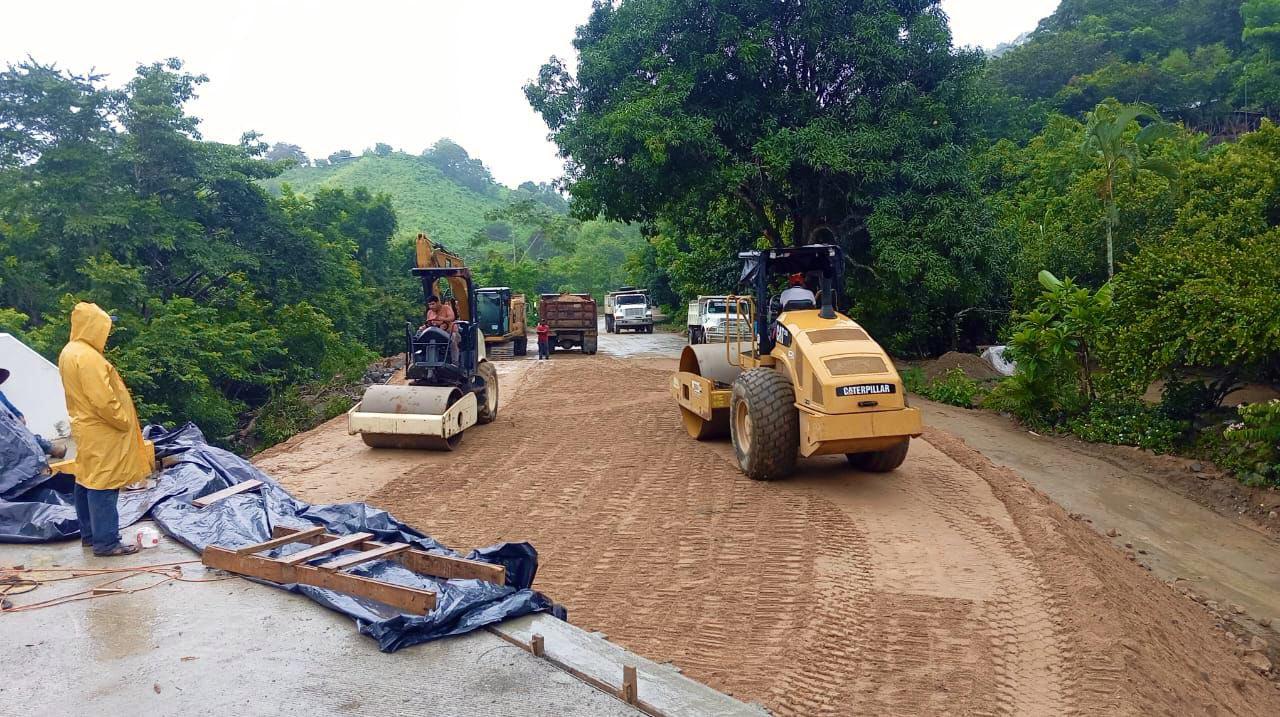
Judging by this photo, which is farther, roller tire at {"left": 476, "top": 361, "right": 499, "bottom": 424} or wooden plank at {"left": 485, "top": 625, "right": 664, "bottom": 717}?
roller tire at {"left": 476, "top": 361, "right": 499, "bottom": 424}

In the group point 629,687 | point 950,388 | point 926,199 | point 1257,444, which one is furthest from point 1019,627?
point 950,388

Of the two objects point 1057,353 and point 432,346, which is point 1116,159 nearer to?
A: point 1057,353

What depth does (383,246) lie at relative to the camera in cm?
4228

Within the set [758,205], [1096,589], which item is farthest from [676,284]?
[1096,589]

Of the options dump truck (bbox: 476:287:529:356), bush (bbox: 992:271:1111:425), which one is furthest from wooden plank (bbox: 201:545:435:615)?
dump truck (bbox: 476:287:529:356)

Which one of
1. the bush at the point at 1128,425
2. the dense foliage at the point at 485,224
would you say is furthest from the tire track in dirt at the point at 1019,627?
the dense foliage at the point at 485,224

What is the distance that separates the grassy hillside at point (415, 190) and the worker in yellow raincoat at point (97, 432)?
72.7 metres

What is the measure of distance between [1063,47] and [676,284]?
84.9 ft

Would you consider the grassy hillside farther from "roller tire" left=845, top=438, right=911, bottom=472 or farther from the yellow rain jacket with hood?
the yellow rain jacket with hood

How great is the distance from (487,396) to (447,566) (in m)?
8.47

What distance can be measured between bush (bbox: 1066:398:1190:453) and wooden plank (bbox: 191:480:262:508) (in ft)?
40.7

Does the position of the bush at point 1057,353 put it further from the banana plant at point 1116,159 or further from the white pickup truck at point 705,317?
the white pickup truck at point 705,317

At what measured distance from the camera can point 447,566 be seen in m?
5.02

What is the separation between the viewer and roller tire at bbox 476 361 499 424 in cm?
1328
